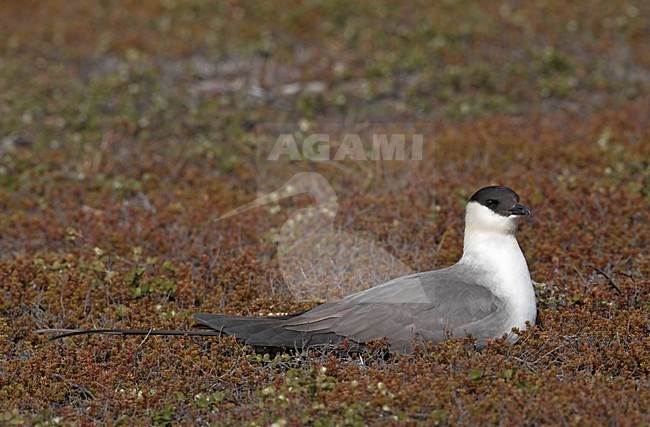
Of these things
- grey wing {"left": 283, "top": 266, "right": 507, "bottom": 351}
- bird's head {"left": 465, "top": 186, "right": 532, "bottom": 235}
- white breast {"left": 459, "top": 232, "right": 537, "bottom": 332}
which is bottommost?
grey wing {"left": 283, "top": 266, "right": 507, "bottom": 351}

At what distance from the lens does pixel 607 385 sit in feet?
15.3

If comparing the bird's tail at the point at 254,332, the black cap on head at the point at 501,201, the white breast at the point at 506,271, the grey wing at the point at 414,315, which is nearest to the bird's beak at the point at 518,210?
the black cap on head at the point at 501,201

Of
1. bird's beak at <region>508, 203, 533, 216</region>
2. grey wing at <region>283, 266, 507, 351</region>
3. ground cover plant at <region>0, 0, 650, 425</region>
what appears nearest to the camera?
ground cover plant at <region>0, 0, 650, 425</region>

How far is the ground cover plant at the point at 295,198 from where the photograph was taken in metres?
4.83

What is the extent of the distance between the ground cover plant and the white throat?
0.76ft

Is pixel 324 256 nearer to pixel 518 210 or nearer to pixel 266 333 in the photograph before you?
pixel 266 333

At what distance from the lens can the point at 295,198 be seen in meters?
8.00

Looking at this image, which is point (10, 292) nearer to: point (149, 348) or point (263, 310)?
point (149, 348)

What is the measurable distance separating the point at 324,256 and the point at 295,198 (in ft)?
4.39

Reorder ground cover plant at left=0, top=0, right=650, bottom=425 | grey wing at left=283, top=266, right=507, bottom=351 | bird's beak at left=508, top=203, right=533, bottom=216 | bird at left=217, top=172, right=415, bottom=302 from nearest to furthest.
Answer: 1. ground cover plant at left=0, top=0, right=650, bottom=425
2. grey wing at left=283, top=266, right=507, bottom=351
3. bird's beak at left=508, top=203, right=533, bottom=216
4. bird at left=217, top=172, right=415, bottom=302

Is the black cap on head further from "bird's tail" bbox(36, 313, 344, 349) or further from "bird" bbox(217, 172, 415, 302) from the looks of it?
"bird's tail" bbox(36, 313, 344, 349)

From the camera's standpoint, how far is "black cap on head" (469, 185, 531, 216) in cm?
554

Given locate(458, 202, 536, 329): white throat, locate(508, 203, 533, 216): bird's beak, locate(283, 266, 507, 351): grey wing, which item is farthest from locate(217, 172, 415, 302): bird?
locate(508, 203, 533, 216): bird's beak

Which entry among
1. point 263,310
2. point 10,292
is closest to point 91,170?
point 10,292
